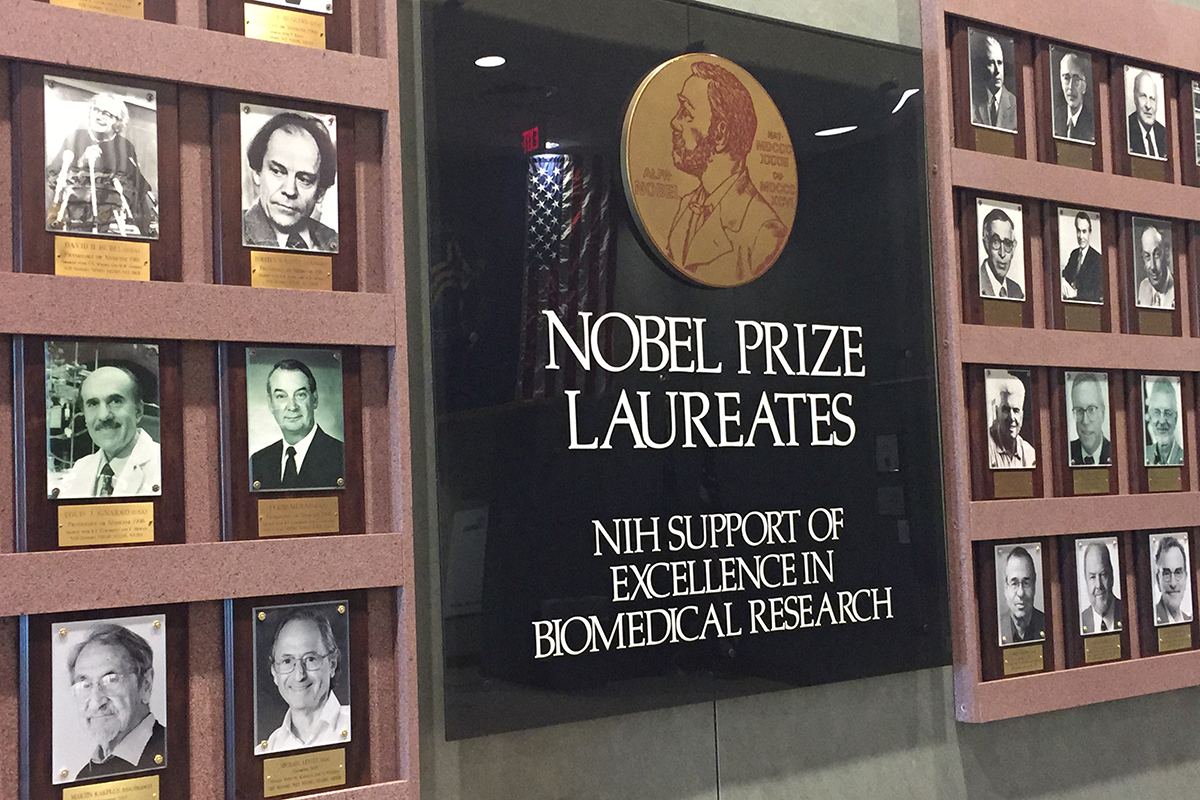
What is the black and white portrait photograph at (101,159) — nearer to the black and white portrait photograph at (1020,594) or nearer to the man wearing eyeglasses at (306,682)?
the man wearing eyeglasses at (306,682)

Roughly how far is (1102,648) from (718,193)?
56.6 inches

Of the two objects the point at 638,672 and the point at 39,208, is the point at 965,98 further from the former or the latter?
the point at 39,208

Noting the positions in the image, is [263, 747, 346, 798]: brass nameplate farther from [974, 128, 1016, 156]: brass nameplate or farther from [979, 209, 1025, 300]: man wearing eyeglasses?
[974, 128, 1016, 156]: brass nameplate

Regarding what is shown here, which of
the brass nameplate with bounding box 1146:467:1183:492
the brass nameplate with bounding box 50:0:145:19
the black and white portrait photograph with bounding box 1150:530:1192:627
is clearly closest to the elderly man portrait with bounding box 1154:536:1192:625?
the black and white portrait photograph with bounding box 1150:530:1192:627

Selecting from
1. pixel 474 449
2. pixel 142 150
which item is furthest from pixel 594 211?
pixel 142 150

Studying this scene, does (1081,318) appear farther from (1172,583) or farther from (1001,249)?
(1172,583)

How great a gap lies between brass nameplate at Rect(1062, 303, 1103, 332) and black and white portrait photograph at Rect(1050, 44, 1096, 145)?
412 mm

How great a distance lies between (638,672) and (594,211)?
2.79 feet

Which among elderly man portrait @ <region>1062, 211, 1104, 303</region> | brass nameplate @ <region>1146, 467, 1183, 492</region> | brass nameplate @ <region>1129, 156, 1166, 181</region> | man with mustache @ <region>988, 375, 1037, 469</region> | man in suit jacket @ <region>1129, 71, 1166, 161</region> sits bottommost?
brass nameplate @ <region>1146, 467, 1183, 492</region>

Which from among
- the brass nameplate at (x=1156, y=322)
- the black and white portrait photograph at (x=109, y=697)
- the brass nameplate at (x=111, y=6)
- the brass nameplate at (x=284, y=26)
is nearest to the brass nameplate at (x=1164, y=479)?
the brass nameplate at (x=1156, y=322)

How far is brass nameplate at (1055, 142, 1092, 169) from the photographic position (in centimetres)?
271

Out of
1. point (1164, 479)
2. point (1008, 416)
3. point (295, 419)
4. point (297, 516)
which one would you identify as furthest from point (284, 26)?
point (1164, 479)

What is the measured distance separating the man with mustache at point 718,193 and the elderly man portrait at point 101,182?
0.94 meters

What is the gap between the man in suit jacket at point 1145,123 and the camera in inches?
112
